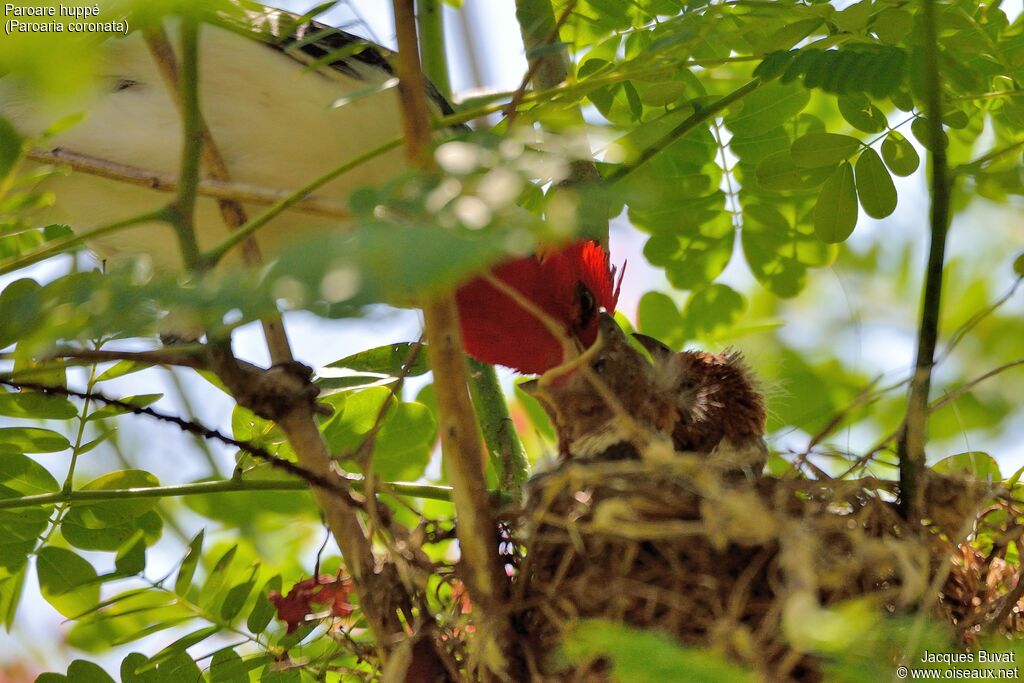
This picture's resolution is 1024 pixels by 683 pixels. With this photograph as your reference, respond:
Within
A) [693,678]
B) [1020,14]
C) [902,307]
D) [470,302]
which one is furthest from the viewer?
[902,307]

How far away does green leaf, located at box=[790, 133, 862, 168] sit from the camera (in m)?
1.79

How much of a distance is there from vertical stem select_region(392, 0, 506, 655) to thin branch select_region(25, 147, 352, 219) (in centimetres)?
44

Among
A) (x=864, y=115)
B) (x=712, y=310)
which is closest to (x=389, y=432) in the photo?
(x=712, y=310)

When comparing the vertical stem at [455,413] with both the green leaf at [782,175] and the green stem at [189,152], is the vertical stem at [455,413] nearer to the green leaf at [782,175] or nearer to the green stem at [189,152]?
the green stem at [189,152]

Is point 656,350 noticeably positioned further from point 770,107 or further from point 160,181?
point 160,181

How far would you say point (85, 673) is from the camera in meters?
1.75

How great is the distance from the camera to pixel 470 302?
84.4 inches

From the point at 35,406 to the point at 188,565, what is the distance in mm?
373

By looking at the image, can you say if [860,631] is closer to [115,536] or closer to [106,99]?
[115,536]

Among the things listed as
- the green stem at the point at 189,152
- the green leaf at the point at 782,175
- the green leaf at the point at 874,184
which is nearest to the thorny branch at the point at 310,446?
the green stem at the point at 189,152

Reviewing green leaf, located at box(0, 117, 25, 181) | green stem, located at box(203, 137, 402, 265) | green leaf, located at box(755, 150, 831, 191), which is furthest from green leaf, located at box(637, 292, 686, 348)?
green leaf, located at box(0, 117, 25, 181)

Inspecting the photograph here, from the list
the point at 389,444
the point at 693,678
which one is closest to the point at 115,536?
the point at 389,444

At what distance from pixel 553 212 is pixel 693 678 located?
1.42ft

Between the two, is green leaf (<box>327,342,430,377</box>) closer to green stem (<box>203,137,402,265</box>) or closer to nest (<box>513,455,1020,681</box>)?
nest (<box>513,455,1020,681</box>)
